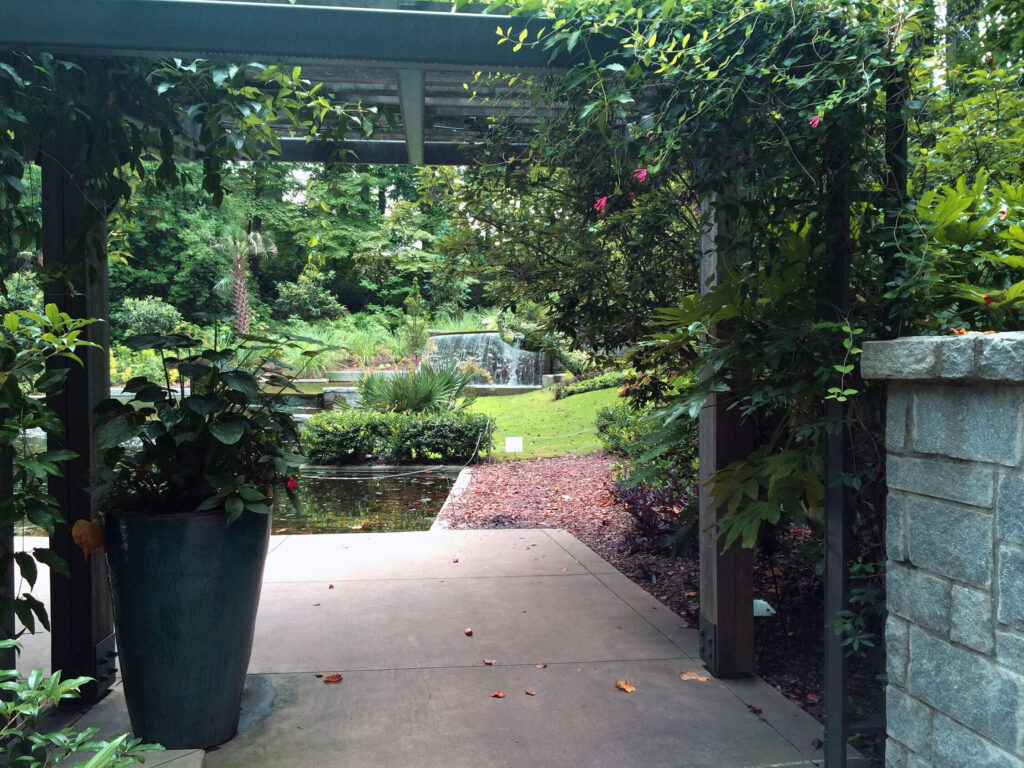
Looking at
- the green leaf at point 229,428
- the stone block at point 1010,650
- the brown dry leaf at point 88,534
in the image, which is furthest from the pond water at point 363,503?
the stone block at point 1010,650

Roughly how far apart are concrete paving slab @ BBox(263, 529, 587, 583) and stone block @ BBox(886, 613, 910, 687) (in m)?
2.93

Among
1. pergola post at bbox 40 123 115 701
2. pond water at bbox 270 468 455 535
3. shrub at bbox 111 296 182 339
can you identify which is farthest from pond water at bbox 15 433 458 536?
shrub at bbox 111 296 182 339

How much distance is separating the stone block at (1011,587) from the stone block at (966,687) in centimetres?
12

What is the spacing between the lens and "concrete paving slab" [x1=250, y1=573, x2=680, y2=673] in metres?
3.40

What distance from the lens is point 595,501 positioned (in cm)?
713

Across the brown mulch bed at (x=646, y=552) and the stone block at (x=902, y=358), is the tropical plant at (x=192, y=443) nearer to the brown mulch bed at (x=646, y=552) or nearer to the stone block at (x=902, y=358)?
the stone block at (x=902, y=358)

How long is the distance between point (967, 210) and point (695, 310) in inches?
31.9

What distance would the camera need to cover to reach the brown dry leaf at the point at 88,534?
2549 millimetres

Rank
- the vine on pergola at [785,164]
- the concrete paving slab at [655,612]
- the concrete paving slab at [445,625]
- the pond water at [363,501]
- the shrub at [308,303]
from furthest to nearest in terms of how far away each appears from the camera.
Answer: the shrub at [308,303]
the pond water at [363,501]
the concrete paving slab at [655,612]
the concrete paving slab at [445,625]
the vine on pergola at [785,164]

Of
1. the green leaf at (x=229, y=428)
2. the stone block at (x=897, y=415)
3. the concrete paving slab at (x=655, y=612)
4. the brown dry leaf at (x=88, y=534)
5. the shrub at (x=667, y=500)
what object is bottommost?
the concrete paving slab at (x=655, y=612)

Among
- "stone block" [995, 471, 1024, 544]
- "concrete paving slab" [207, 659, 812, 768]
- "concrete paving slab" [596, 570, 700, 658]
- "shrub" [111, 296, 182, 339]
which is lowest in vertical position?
"concrete paving slab" [596, 570, 700, 658]

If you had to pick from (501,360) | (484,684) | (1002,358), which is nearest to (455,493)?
(484,684)

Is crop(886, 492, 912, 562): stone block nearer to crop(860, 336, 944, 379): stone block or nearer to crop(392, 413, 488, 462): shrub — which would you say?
crop(860, 336, 944, 379): stone block

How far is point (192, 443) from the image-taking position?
255 cm
